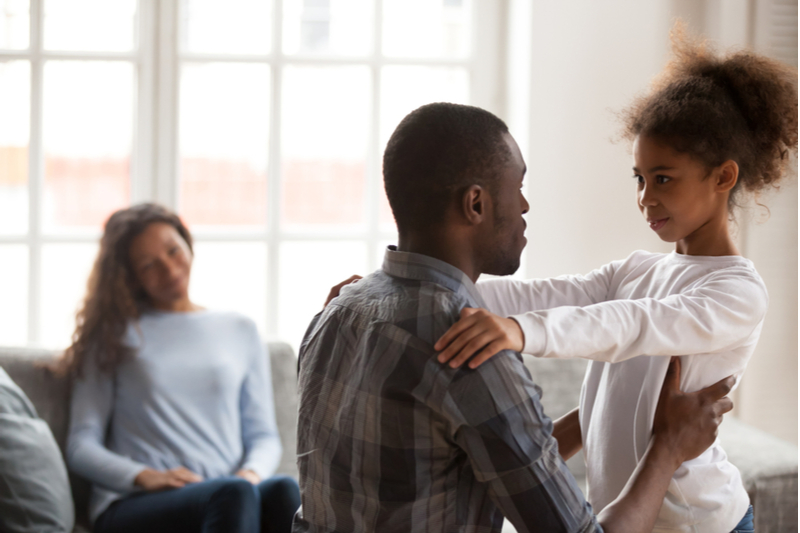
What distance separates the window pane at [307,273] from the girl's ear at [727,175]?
1831mm

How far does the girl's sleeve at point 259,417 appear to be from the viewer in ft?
6.97

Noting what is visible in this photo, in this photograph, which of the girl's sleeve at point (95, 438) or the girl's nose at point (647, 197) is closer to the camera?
the girl's nose at point (647, 197)

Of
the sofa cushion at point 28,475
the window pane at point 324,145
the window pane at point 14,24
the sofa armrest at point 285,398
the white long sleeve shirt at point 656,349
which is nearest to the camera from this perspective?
the white long sleeve shirt at point 656,349

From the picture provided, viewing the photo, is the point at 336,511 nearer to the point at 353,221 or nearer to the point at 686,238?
the point at 686,238

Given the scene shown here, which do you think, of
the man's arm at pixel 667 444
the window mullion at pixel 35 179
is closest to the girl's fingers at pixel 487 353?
the man's arm at pixel 667 444

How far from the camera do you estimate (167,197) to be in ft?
9.09

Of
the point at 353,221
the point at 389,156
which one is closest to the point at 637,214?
the point at 353,221

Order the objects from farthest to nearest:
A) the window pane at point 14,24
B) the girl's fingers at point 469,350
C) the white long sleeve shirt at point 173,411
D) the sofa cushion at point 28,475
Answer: the window pane at point 14,24, the white long sleeve shirt at point 173,411, the sofa cushion at point 28,475, the girl's fingers at point 469,350

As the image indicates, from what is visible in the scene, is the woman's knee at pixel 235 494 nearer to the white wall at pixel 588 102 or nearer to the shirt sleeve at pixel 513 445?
the shirt sleeve at pixel 513 445

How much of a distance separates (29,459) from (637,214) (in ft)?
7.32

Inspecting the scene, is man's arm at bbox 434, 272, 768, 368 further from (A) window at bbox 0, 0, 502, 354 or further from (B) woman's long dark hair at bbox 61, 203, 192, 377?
(A) window at bbox 0, 0, 502, 354

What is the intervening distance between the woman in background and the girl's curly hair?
4.46 feet

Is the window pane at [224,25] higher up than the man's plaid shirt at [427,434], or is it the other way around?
the window pane at [224,25]

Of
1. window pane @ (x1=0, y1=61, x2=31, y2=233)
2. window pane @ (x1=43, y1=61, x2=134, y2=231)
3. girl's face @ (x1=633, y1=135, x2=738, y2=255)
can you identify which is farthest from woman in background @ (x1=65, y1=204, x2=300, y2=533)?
girl's face @ (x1=633, y1=135, x2=738, y2=255)
